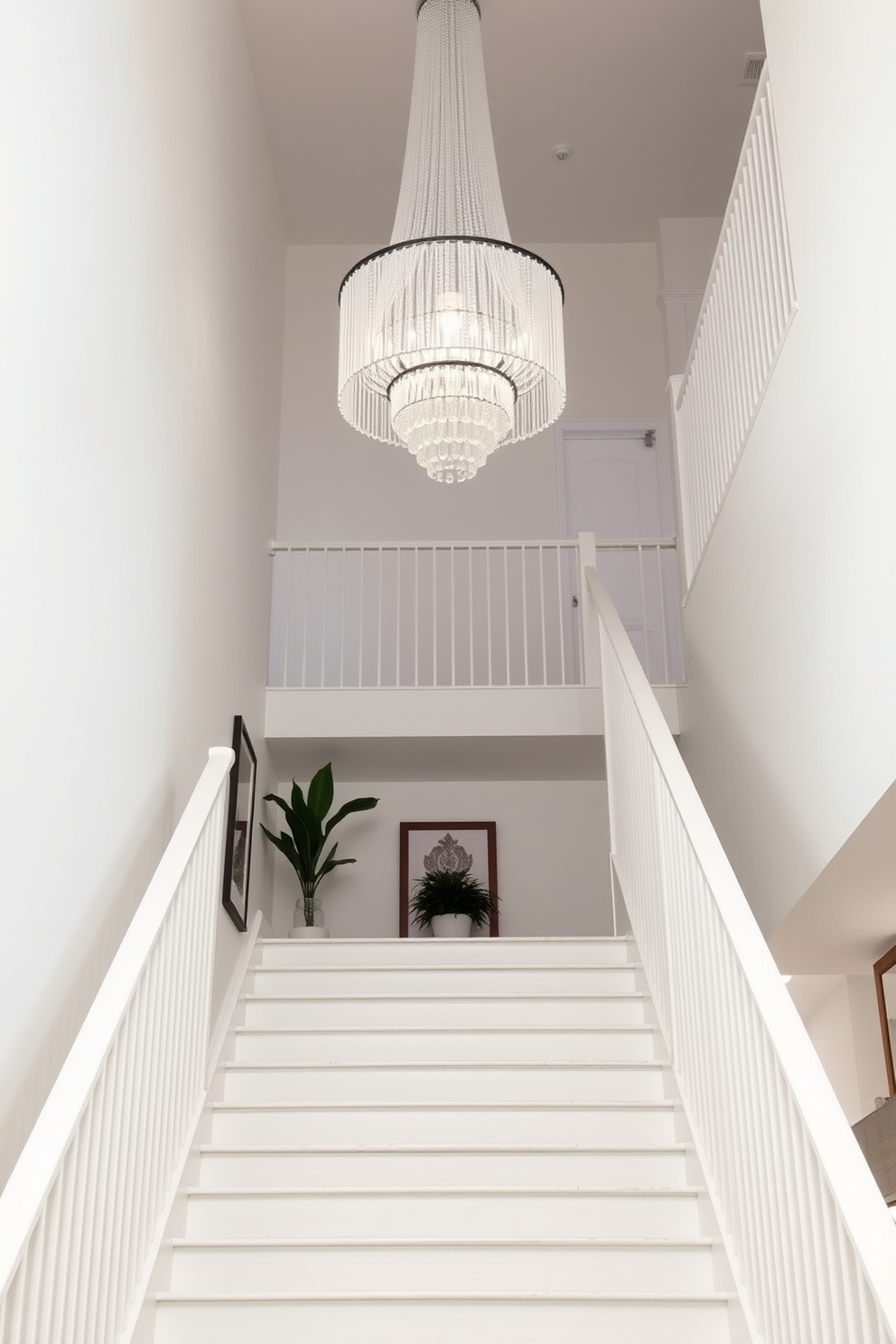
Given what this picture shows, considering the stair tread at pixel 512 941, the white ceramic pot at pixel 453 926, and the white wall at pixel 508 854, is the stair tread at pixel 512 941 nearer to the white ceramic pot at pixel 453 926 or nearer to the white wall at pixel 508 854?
the white ceramic pot at pixel 453 926

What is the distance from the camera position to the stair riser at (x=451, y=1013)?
14.1ft

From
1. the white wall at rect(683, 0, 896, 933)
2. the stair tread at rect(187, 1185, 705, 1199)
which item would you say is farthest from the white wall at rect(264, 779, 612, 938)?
the stair tread at rect(187, 1185, 705, 1199)

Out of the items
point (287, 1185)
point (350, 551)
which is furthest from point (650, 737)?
point (350, 551)

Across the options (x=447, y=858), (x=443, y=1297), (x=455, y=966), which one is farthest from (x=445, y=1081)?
(x=447, y=858)

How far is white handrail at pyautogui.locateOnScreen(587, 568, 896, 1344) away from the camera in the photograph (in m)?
1.99

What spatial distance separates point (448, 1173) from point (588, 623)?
3.57 metres

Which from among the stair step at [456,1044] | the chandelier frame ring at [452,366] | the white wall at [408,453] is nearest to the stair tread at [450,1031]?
the stair step at [456,1044]

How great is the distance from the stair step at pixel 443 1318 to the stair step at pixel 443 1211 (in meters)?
0.35

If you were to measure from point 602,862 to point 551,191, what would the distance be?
14.1ft

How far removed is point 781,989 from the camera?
2.47 metres

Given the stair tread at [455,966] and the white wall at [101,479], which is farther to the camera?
the stair tread at [455,966]

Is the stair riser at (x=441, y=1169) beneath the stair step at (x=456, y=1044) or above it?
beneath

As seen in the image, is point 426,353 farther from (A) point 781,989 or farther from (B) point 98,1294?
(B) point 98,1294

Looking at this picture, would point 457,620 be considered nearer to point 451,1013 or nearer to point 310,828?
point 310,828
